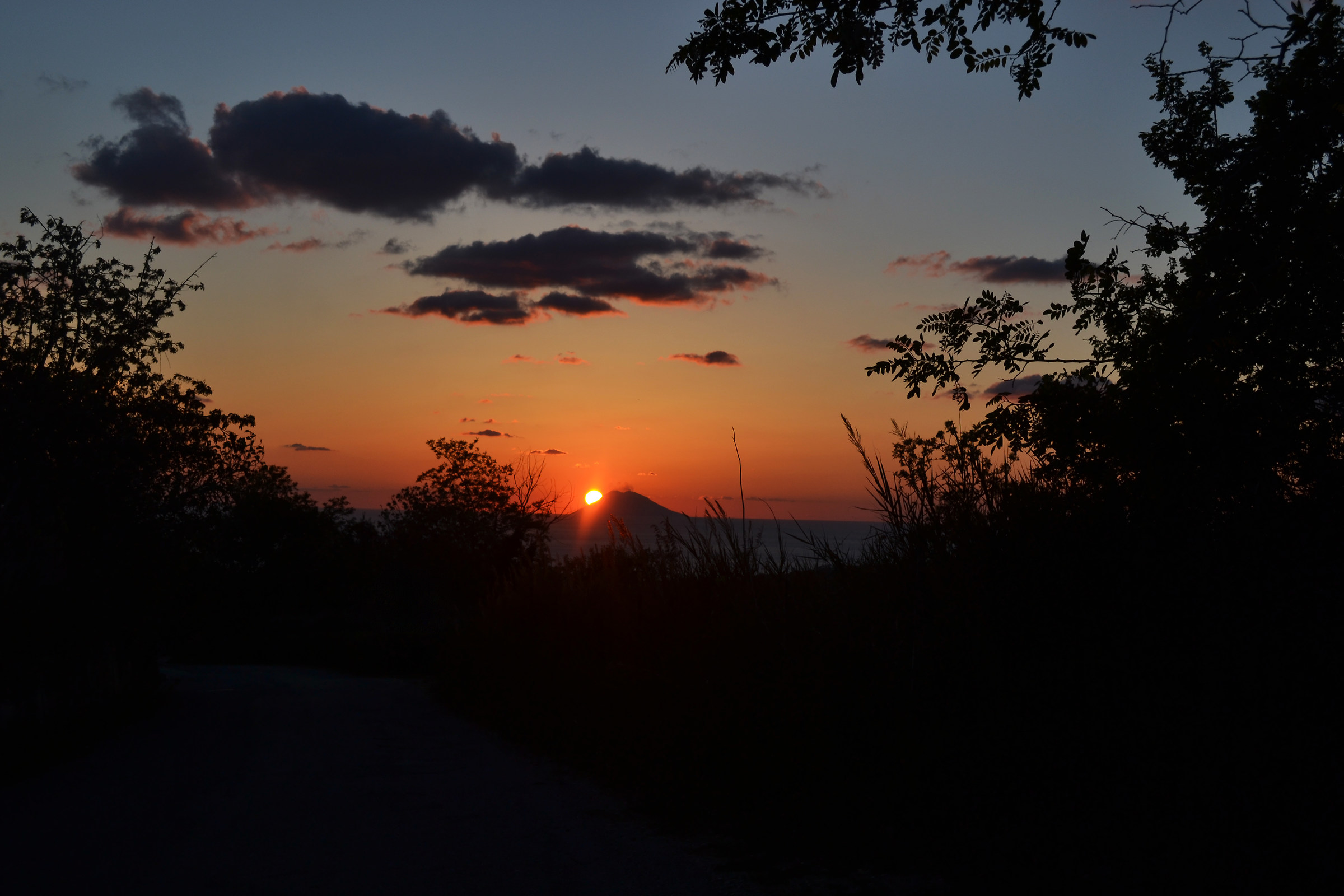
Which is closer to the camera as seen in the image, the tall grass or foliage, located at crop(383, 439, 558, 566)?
the tall grass

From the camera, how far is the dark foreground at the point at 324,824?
550 cm

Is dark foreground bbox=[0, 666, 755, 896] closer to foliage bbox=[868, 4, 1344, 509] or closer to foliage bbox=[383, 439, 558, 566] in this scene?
→ foliage bbox=[868, 4, 1344, 509]

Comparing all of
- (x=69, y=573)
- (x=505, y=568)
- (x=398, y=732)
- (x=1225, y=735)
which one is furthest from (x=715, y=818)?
(x=505, y=568)

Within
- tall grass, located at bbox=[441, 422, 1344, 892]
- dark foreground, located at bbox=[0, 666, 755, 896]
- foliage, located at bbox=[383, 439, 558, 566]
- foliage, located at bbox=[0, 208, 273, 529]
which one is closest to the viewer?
tall grass, located at bbox=[441, 422, 1344, 892]

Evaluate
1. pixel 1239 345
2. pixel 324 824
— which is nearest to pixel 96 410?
pixel 324 824

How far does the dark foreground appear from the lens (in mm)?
5496

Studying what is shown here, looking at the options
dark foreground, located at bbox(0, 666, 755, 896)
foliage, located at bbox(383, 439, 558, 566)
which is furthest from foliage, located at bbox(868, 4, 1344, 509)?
foliage, located at bbox(383, 439, 558, 566)

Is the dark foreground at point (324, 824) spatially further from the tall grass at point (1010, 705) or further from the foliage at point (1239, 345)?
the foliage at point (1239, 345)

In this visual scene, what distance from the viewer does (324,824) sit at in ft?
22.1

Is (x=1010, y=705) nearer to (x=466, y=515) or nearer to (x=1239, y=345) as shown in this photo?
(x=1239, y=345)

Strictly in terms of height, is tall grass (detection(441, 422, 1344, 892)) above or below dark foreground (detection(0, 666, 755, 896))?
above

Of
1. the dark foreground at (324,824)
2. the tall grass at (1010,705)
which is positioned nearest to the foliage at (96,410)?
the dark foreground at (324,824)

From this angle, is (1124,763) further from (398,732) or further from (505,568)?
(505,568)

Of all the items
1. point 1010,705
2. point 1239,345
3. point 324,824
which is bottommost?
point 324,824
